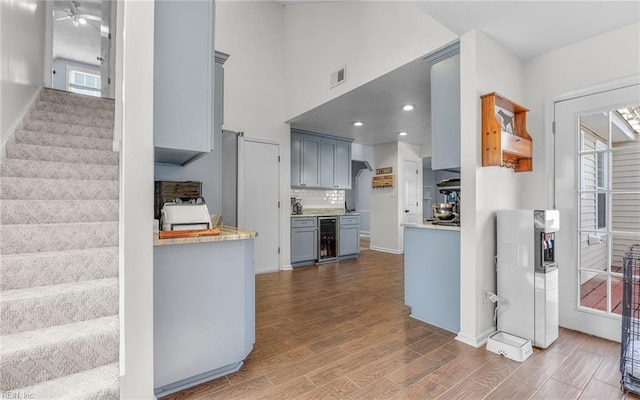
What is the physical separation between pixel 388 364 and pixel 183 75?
2.30 metres

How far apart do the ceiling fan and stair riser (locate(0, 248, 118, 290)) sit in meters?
6.58

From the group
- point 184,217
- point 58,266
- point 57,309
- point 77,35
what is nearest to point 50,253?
point 58,266

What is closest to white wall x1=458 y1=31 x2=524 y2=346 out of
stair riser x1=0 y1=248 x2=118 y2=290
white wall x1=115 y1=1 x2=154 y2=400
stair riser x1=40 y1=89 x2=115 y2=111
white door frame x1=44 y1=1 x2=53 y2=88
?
white wall x1=115 y1=1 x2=154 y2=400

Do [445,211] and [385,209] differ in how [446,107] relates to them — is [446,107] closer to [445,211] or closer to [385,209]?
[445,211]

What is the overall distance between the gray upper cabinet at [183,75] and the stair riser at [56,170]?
1.38 meters

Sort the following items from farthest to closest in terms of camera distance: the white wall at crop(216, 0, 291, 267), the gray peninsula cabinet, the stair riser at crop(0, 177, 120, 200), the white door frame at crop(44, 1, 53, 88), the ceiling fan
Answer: the ceiling fan → the gray peninsula cabinet → the white wall at crop(216, 0, 291, 267) → the white door frame at crop(44, 1, 53, 88) → the stair riser at crop(0, 177, 120, 200)

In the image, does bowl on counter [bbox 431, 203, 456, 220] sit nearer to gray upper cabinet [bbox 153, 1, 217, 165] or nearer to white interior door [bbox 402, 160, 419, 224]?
gray upper cabinet [bbox 153, 1, 217, 165]

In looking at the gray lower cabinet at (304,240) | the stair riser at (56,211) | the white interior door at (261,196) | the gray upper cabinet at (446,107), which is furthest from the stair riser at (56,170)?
the gray upper cabinet at (446,107)

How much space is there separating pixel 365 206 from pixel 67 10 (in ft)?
29.8

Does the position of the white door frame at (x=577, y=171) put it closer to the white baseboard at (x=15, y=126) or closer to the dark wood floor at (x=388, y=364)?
the dark wood floor at (x=388, y=364)

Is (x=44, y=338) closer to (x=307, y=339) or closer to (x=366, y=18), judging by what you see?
(x=307, y=339)

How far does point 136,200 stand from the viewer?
149cm

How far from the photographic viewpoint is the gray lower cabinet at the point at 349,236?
18.7 ft

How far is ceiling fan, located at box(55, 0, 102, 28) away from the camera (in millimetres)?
5843
